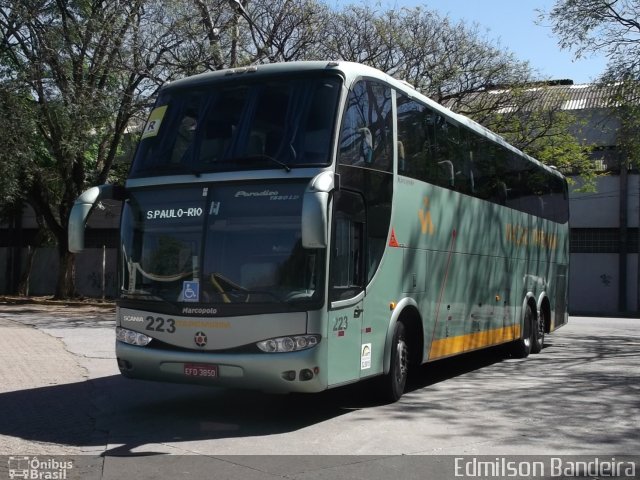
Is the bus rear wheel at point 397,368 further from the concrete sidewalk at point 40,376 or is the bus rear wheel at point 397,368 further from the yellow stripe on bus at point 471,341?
the concrete sidewalk at point 40,376

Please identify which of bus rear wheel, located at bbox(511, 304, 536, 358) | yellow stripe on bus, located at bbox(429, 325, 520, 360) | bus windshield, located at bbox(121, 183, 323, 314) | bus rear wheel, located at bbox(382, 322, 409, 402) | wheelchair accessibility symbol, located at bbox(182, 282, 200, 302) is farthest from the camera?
bus rear wheel, located at bbox(511, 304, 536, 358)

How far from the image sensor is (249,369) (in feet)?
26.0

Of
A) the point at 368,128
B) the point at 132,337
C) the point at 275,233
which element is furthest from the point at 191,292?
the point at 368,128

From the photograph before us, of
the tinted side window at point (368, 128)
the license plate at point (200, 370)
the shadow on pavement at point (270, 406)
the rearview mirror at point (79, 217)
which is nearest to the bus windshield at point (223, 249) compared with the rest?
the rearview mirror at point (79, 217)

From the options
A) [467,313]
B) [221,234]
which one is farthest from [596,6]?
[221,234]

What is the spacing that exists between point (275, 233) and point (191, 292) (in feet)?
3.73

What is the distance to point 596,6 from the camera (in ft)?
65.2

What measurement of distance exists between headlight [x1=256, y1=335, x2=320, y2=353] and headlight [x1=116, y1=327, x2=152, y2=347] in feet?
4.85

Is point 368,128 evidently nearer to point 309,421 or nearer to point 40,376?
point 309,421

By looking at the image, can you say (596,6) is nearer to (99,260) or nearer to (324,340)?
(324,340)

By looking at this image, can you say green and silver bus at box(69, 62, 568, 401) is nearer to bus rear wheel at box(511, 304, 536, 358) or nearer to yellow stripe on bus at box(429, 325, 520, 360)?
yellow stripe on bus at box(429, 325, 520, 360)

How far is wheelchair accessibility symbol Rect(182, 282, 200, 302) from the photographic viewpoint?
8219mm

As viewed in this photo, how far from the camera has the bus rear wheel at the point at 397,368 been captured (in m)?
9.55

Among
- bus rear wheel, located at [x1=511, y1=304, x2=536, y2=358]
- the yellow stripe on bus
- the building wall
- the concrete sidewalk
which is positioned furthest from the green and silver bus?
the building wall
